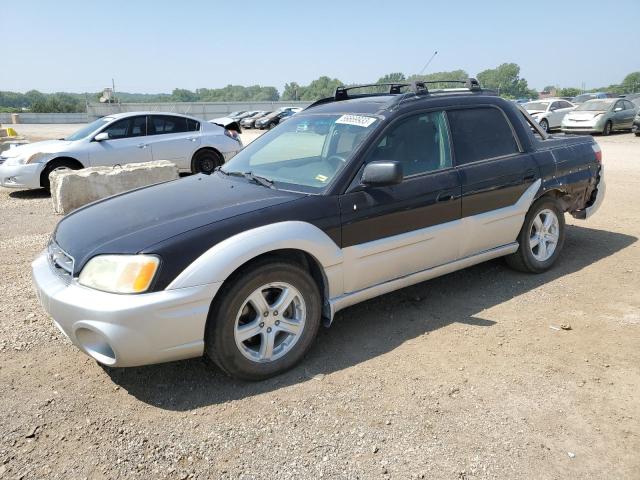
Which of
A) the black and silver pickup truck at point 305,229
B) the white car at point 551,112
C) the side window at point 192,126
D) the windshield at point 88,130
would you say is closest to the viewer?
the black and silver pickup truck at point 305,229

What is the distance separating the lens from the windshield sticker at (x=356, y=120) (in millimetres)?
3799

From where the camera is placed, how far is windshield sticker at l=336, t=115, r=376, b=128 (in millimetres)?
3799

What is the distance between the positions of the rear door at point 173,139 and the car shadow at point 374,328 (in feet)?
23.9

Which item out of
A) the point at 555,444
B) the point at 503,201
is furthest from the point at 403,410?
the point at 503,201

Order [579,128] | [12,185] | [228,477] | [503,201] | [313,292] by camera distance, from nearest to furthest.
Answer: [228,477] → [313,292] → [503,201] → [12,185] → [579,128]

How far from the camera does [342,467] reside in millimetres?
2455

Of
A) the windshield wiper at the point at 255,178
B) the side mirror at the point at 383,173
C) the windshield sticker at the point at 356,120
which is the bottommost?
→ the windshield wiper at the point at 255,178

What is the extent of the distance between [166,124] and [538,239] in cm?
815

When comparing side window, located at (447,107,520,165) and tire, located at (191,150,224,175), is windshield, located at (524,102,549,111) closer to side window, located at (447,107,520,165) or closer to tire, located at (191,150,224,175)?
tire, located at (191,150,224,175)

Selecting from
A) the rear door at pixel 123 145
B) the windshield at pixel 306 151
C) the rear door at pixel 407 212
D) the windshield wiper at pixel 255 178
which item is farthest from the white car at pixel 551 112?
the windshield wiper at pixel 255 178

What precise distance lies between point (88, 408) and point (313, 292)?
1.50 m

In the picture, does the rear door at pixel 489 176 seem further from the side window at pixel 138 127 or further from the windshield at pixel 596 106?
the windshield at pixel 596 106

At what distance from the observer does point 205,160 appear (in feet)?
36.1

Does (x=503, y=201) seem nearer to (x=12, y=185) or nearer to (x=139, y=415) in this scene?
(x=139, y=415)
